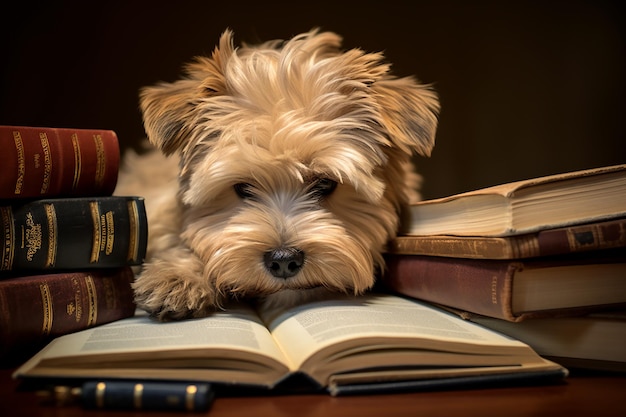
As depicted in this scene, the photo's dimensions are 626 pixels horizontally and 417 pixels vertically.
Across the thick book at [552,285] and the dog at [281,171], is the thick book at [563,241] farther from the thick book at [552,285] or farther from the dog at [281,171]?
the dog at [281,171]

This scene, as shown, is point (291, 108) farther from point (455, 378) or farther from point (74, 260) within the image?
point (455, 378)

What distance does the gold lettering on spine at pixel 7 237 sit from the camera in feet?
3.73

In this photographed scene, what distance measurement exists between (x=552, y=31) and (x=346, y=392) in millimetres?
1771

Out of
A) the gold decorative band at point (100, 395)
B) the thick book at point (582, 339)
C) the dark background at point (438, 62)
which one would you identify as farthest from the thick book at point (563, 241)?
the dark background at point (438, 62)

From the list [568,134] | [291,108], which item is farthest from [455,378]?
[568,134]

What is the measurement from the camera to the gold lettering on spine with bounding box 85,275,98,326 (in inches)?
48.8

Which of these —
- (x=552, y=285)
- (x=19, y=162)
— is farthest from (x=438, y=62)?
(x=19, y=162)

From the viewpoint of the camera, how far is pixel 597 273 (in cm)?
104

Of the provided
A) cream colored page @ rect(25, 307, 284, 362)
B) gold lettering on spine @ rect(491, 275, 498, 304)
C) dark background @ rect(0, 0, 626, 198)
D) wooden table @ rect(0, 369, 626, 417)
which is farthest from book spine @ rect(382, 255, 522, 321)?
dark background @ rect(0, 0, 626, 198)

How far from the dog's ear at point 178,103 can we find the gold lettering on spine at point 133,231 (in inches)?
7.2

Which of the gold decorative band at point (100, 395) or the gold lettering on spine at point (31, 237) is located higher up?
the gold lettering on spine at point (31, 237)

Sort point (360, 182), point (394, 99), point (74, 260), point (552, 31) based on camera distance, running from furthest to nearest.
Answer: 1. point (552, 31)
2. point (394, 99)
3. point (360, 182)
4. point (74, 260)

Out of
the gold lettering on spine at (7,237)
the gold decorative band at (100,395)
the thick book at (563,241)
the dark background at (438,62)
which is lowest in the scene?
the gold decorative band at (100,395)

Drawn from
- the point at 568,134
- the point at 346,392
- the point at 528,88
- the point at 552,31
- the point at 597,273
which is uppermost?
the point at 552,31
